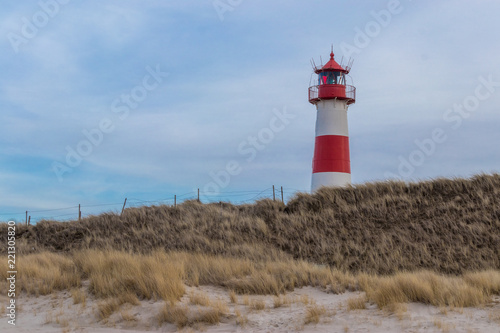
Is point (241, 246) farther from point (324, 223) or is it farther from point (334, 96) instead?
point (334, 96)

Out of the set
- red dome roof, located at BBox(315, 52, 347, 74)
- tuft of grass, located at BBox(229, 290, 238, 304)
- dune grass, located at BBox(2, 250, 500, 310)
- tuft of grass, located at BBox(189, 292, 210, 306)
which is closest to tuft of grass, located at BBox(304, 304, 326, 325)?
dune grass, located at BBox(2, 250, 500, 310)

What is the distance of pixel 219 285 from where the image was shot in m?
10.8

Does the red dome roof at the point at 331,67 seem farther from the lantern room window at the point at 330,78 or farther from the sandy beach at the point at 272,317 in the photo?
the sandy beach at the point at 272,317

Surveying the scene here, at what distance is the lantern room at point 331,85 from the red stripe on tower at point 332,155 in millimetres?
2109

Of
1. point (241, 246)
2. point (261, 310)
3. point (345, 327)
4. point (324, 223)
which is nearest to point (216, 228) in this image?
point (241, 246)

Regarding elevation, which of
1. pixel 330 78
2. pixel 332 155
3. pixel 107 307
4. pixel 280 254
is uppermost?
pixel 330 78

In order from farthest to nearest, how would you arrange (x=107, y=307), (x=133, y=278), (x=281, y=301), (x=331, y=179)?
1. (x=331, y=179)
2. (x=133, y=278)
3. (x=281, y=301)
4. (x=107, y=307)

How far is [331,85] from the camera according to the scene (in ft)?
76.0

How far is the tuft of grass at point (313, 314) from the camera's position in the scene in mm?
7918

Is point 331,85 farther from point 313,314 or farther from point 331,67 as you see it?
point 313,314

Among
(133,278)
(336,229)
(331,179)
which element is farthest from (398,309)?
(331,179)

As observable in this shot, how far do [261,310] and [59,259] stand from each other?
7835mm

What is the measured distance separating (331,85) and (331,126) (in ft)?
7.19

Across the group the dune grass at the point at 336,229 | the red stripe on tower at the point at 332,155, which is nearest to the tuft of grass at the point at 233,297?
the dune grass at the point at 336,229
